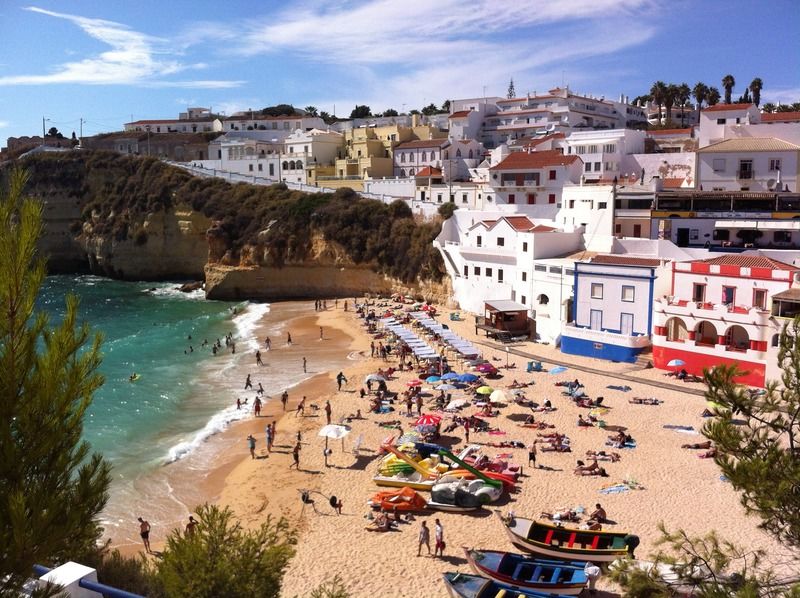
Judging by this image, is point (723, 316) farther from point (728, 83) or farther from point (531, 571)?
point (728, 83)

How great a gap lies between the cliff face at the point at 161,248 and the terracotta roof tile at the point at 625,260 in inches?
1753

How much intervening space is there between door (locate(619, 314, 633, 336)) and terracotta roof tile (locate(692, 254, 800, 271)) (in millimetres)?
4325

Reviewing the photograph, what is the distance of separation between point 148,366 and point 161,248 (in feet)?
121

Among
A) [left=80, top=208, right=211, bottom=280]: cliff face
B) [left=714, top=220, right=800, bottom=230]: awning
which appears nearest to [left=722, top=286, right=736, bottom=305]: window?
[left=714, top=220, right=800, bottom=230]: awning

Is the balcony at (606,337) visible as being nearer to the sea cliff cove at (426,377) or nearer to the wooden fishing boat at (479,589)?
the sea cliff cove at (426,377)

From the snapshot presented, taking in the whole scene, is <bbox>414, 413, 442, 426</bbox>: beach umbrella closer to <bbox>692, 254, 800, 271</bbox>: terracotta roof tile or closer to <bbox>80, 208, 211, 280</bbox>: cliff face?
<bbox>692, 254, 800, 271</bbox>: terracotta roof tile

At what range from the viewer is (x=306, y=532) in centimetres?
1736

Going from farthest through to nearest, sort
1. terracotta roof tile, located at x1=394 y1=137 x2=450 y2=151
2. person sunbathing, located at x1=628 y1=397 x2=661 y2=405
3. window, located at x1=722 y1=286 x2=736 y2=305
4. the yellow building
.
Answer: the yellow building
terracotta roof tile, located at x1=394 y1=137 x2=450 y2=151
window, located at x1=722 y1=286 x2=736 y2=305
person sunbathing, located at x1=628 y1=397 x2=661 y2=405

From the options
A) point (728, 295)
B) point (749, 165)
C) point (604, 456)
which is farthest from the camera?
point (749, 165)

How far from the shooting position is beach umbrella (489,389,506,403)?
25562 millimetres

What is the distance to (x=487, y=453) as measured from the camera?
21766 millimetres

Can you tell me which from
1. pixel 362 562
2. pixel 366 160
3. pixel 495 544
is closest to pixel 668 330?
pixel 495 544

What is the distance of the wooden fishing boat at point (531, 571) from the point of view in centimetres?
1359

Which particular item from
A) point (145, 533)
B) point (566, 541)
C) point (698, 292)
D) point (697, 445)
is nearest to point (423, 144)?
point (698, 292)
